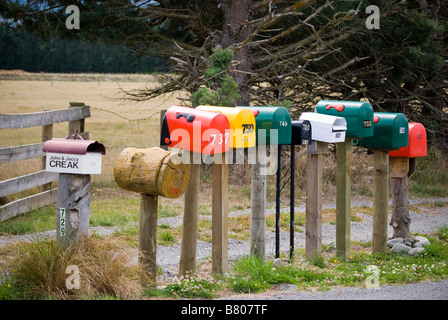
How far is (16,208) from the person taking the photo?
8.09 m

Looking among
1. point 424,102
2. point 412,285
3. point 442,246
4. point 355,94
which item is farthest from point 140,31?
point 412,285

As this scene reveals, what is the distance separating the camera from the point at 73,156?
4852 millimetres

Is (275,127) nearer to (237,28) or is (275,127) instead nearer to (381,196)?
(381,196)

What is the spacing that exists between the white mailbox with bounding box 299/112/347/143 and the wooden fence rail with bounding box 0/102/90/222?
164 inches

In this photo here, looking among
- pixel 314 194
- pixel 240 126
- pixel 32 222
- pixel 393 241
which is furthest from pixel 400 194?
pixel 32 222

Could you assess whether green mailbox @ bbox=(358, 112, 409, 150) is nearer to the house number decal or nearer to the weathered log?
the weathered log

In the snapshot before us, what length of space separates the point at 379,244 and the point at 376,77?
7246mm

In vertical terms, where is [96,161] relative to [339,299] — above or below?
above

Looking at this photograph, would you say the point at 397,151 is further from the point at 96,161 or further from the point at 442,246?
the point at 96,161

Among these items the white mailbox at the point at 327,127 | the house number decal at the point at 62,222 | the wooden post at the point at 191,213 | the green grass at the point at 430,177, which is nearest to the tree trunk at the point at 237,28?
the green grass at the point at 430,177

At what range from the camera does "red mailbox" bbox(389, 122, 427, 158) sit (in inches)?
286

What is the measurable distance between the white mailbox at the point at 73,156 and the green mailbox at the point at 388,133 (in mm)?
3407

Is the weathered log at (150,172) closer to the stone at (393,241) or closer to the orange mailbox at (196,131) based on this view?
the orange mailbox at (196,131)

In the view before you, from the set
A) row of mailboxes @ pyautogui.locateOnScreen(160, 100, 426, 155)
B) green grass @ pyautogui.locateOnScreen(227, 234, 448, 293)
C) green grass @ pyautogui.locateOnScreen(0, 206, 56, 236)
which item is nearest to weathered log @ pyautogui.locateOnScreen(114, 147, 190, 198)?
row of mailboxes @ pyautogui.locateOnScreen(160, 100, 426, 155)
